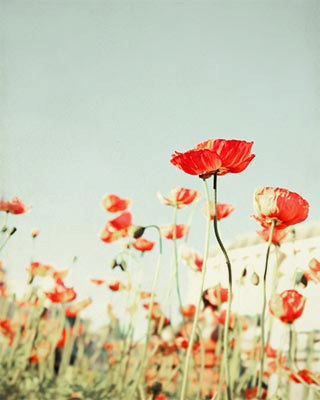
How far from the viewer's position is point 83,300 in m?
1.66

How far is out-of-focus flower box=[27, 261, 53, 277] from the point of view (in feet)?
4.51

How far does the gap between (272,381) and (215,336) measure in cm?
38

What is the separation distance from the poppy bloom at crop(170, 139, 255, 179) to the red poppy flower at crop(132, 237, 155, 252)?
75 cm

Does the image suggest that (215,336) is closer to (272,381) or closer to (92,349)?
(272,381)

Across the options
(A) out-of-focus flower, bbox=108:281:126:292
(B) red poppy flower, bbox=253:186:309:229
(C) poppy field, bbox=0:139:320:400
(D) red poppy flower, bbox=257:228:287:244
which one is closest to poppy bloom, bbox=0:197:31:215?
(C) poppy field, bbox=0:139:320:400

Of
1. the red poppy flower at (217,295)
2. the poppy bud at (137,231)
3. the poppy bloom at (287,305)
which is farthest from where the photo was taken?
the red poppy flower at (217,295)

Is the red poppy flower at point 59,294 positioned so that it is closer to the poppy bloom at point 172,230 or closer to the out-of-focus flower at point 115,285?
the out-of-focus flower at point 115,285

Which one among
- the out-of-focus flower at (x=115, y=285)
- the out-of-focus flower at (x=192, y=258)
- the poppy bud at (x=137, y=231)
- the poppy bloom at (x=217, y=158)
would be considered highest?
the out-of-focus flower at (x=192, y=258)

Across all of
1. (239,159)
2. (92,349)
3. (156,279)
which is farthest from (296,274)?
(92,349)

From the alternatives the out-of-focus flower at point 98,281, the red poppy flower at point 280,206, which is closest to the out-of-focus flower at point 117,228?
the out-of-focus flower at point 98,281

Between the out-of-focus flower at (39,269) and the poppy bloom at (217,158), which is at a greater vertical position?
the out-of-focus flower at (39,269)

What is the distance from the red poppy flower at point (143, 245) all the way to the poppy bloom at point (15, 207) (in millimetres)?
334

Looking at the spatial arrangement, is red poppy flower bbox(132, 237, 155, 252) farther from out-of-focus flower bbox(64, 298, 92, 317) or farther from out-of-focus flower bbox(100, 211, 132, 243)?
out-of-focus flower bbox(64, 298, 92, 317)

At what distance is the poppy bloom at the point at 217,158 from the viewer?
2.00ft
